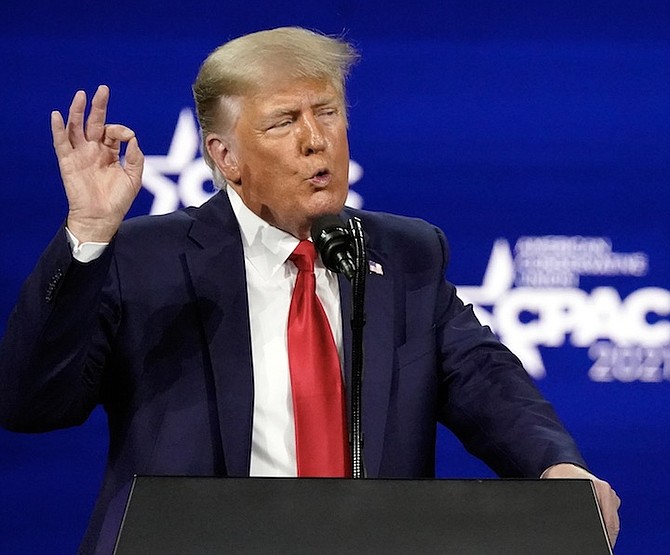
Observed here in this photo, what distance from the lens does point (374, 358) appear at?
1.71 m

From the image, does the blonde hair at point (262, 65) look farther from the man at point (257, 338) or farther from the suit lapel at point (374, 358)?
A: the suit lapel at point (374, 358)

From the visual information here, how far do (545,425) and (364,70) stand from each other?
1.24m

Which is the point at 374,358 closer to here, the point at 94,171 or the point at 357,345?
the point at 357,345

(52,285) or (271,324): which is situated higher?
(52,285)

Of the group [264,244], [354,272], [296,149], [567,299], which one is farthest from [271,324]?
[567,299]

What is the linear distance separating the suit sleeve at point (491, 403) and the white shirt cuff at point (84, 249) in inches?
23.2

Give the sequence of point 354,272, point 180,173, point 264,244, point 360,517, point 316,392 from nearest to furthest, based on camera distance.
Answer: point 360,517, point 354,272, point 316,392, point 264,244, point 180,173

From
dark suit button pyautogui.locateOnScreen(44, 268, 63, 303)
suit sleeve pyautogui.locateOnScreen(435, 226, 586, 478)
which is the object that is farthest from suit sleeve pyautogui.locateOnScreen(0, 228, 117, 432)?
suit sleeve pyautogui.locateOnScreen(435, 226, 586, 478)

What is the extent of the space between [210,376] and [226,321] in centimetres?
8

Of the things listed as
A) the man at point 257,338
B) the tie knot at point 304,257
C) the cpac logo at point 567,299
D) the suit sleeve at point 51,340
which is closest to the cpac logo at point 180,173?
the cpac logo at point 567,299

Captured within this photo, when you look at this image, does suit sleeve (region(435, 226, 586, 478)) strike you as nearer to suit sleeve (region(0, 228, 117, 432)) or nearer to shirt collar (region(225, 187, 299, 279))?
shirt collar (region(225, 187, 299, 279))

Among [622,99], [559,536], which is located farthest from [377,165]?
[559,536]

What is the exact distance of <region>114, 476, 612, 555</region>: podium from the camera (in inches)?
38.7

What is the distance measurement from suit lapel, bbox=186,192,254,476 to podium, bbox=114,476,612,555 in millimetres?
531
